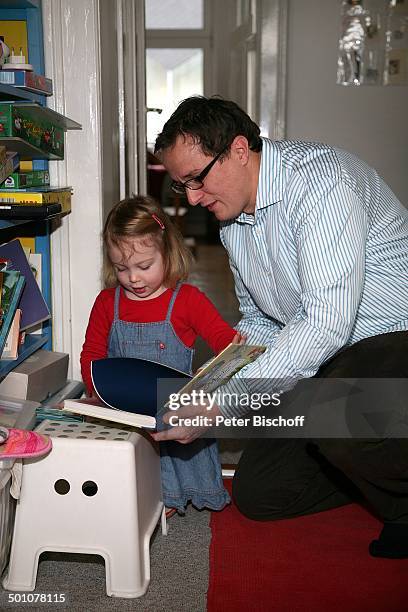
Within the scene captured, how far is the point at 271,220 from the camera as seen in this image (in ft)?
5.58

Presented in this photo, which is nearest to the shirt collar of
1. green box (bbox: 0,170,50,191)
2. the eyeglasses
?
the eyeglasses

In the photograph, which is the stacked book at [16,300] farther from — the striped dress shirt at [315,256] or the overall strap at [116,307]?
the striped dress shirt at [315,256]

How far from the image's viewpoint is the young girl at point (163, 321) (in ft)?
6.05

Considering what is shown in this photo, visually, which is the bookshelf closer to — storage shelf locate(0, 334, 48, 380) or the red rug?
storage shelf locate(0, 334, 48, 380)

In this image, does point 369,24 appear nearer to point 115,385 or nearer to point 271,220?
point 271,220

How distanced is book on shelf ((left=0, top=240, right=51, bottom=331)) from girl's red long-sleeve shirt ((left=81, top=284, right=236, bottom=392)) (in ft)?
0.67

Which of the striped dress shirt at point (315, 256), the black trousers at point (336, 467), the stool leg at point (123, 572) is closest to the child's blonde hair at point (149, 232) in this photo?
the striped dress shirt at point (315, 256)

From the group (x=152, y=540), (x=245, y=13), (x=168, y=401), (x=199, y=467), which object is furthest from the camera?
(x=245, y=13)

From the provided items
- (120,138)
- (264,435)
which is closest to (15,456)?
(264,435)

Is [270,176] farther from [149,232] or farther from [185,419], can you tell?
Result: [185,419]

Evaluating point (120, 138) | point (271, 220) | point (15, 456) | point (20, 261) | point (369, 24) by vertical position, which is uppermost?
point (369, 24)

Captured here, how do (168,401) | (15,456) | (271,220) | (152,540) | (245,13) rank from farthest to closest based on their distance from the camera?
(245,13)
(152,540)
(271,220)
(168,401)
(15,456)

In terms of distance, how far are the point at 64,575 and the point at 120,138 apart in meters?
1.52

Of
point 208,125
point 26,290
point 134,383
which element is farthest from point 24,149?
point 134,383
